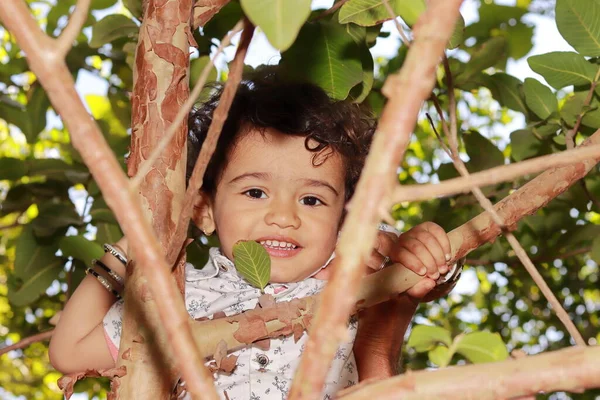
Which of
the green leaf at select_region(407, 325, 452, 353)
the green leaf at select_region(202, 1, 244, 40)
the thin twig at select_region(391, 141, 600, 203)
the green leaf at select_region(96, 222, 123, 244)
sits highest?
the thin twig at select_region(391, 141, 600, 203)

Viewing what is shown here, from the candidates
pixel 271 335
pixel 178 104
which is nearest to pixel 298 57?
pixel 178 104

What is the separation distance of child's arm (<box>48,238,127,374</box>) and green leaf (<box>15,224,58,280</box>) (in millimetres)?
673

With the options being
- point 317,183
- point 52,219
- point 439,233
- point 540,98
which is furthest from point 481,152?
point 52,219

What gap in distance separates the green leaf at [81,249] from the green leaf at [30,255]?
211mm

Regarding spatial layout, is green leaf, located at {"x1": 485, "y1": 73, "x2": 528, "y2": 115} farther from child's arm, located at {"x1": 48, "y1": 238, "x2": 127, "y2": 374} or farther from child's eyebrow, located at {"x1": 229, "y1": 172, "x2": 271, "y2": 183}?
child's arm, located at {"x1": 48, "y1": 238, "x2": 127, "y2": 374}

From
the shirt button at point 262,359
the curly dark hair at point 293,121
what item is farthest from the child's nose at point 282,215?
the shirt button at point 262,359

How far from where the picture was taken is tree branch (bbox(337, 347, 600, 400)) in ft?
1.40

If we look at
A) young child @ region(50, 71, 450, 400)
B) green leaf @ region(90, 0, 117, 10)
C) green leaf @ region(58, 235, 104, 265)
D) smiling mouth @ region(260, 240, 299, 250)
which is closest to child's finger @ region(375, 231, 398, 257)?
young child @ region(50, 71, 450, 400)

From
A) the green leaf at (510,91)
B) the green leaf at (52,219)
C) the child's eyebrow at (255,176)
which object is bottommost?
the green leaf at (52,219)

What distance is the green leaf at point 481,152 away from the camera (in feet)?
6.07

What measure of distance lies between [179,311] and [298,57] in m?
0.84

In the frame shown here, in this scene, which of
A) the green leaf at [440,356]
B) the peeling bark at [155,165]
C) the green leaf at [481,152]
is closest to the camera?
the green leaf at [440,356]

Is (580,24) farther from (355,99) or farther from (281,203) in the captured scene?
(281,203)

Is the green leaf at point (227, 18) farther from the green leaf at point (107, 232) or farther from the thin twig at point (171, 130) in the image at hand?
the thin twig at point (171, 130)
